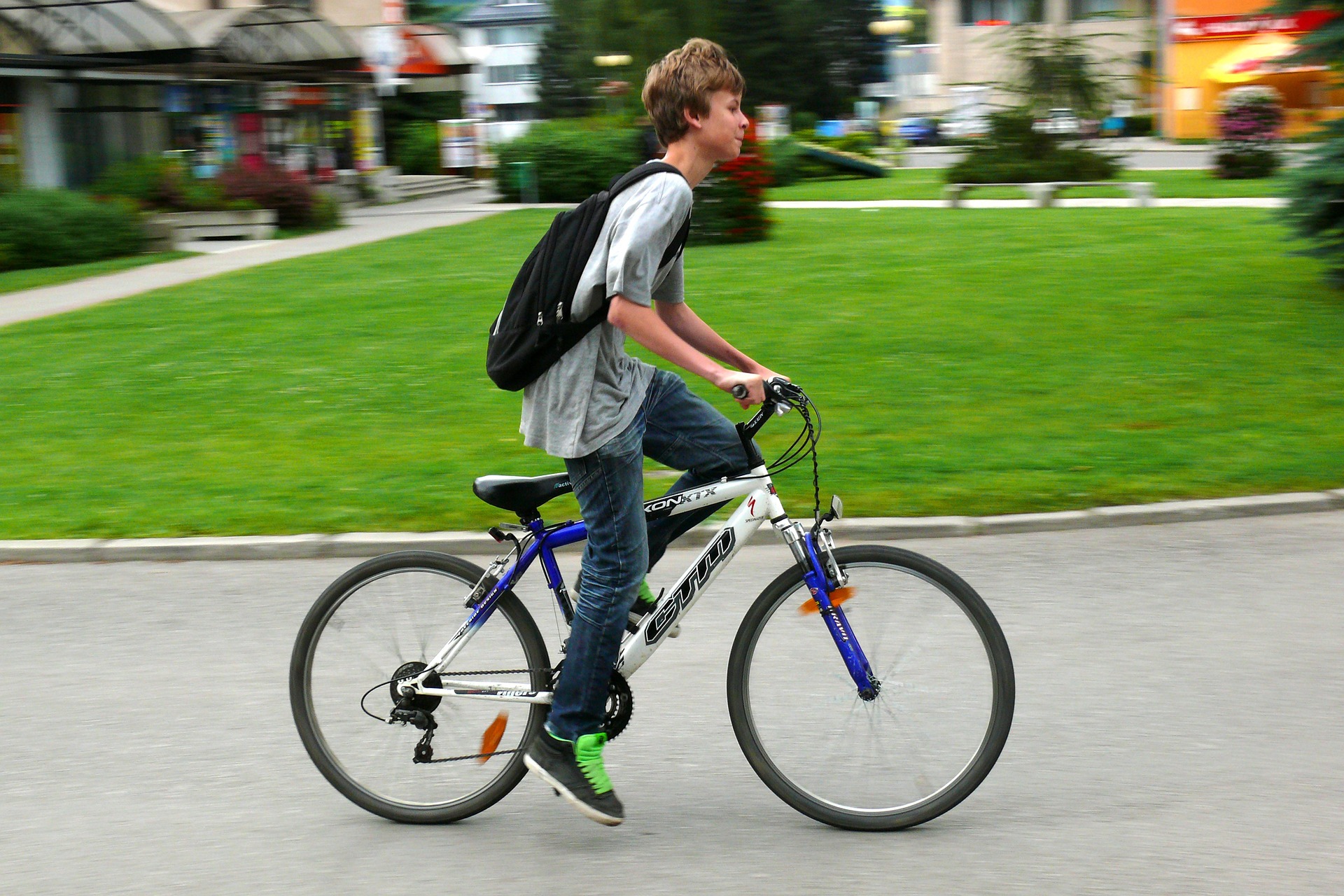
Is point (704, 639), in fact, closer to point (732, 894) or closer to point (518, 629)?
point (518, 629)

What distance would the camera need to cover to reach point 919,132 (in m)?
56.7

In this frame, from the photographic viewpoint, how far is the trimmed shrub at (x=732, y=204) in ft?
59.3

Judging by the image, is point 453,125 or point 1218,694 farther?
point 453,125

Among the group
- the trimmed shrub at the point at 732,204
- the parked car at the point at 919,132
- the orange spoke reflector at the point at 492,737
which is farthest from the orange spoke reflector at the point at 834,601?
the parked car at the point at 919,132

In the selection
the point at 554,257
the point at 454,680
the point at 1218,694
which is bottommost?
the point at 1218,694

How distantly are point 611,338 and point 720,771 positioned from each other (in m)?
1.36

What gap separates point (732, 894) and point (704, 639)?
192 cm

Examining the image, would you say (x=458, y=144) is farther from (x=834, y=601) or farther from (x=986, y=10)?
(x=986, y=10)

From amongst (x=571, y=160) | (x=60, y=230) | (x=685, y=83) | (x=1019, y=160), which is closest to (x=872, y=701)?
(x=685, y=83)

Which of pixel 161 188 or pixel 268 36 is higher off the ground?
pixel 268 36

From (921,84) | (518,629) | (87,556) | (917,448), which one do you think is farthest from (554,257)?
(921,84)

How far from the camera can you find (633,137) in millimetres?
29281

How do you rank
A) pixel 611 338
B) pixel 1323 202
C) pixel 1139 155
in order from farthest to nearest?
pixel 1139 155
pixel 1323 202
pixel 611 338

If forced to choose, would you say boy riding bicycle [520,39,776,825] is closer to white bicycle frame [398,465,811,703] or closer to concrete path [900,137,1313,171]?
white bicycle frame [398,465,811,703]
